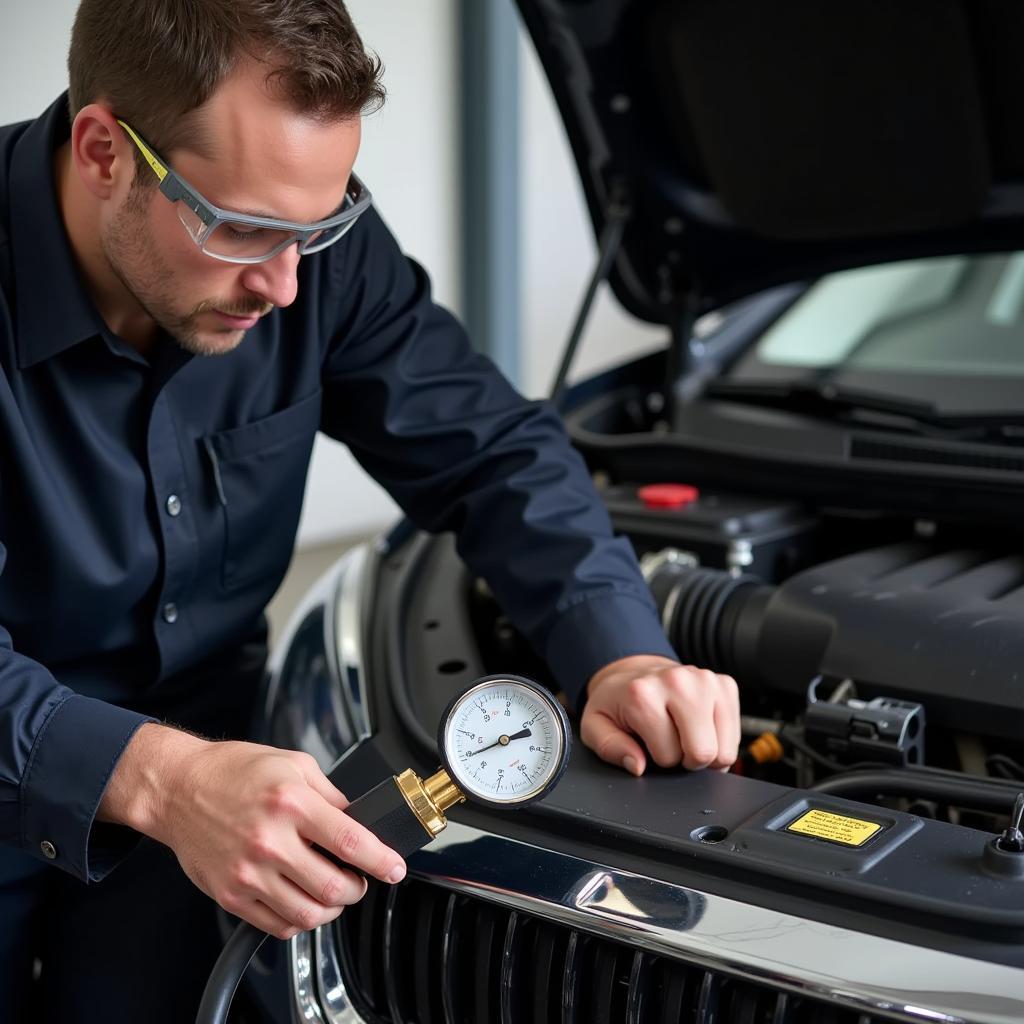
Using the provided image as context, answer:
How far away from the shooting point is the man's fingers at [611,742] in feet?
3.94

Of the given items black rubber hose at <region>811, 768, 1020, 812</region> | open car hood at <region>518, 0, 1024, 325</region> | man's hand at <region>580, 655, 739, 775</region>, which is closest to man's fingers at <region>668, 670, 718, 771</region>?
man's hand at <region>580, 655, 739, 775</region>

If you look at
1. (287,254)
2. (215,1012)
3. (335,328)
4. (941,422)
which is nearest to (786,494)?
(941,422)

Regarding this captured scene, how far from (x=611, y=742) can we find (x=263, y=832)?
0.36 meters

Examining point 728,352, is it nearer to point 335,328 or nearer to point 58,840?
point 335,328

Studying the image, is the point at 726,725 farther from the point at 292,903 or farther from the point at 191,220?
the point at 191,220

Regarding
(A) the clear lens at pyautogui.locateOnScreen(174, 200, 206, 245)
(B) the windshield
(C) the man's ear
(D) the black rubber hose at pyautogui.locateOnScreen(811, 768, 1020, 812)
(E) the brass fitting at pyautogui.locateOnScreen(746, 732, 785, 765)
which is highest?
(C) the man's ear

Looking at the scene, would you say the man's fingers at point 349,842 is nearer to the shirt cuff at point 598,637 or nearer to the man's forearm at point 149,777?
the man's forearm at point 149,777

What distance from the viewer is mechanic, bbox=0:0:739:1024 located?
113 centimetres

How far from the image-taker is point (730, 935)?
0.99 metres

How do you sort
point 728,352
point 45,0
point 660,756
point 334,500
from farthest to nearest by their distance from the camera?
point 334,500 < point 45,0 < point 728,352 < point 660,756

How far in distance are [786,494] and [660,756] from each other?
2.05ft

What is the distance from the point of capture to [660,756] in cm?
120

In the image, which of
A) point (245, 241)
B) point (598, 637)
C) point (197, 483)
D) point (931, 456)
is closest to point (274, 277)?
point (245, 241)

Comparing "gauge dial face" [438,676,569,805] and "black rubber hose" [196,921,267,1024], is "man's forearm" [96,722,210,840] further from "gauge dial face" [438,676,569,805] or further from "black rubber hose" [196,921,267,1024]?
"gauge dial face" [438,676,569,805]
